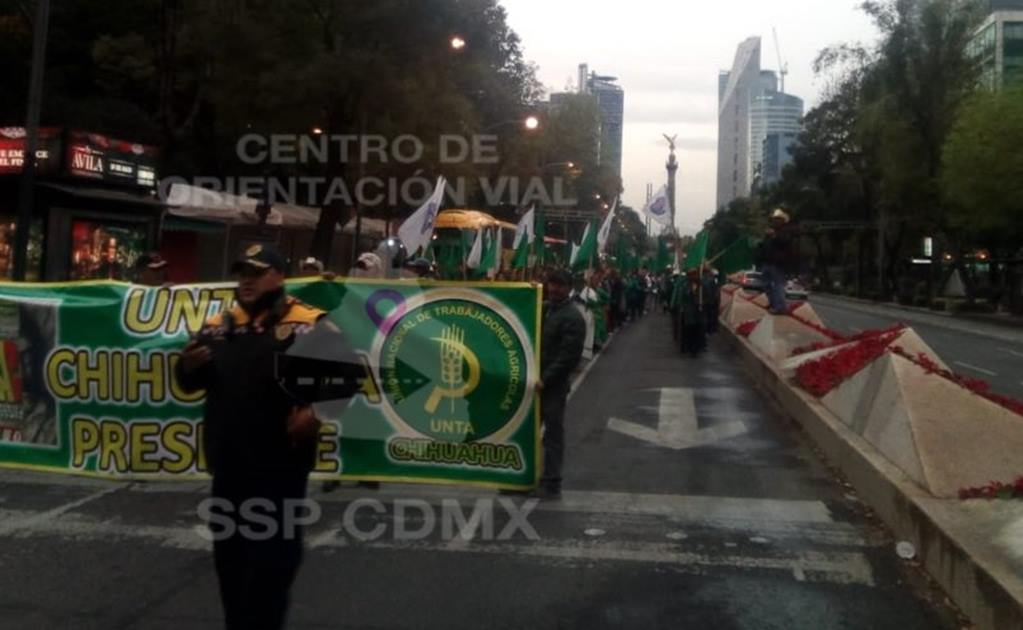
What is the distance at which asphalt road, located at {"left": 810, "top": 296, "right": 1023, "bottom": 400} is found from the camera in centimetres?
2316

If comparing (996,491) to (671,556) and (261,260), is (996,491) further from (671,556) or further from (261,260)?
(261,260)

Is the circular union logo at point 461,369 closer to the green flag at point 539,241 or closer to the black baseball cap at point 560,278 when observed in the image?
the black baseball cap at point 560,278

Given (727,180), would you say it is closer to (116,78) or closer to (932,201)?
(932,201)

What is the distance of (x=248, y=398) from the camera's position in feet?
16.9

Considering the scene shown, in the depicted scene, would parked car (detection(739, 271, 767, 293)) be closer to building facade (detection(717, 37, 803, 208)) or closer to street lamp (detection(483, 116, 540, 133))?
street lamp (detection(483, 116, 540, 133))

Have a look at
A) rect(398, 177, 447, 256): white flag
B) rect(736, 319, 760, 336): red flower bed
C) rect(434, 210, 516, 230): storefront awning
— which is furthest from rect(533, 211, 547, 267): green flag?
rect(398, 177, 447, 256): white flag

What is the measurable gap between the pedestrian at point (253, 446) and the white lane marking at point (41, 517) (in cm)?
379

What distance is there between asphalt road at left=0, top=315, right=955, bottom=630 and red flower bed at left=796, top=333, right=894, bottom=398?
1860 millimetres

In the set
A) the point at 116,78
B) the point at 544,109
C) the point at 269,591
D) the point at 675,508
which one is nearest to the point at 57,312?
the point at 675,508

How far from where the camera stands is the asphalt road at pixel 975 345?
76.0 feet

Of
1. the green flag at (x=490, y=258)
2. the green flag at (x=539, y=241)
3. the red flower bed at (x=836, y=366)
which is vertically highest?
the green flag at (x=539, y=241)

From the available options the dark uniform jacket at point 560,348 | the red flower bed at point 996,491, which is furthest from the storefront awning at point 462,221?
the red flower bed at point 996,491

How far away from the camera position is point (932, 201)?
6256cm

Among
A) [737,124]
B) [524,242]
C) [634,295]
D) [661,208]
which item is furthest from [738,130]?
[524,242]
